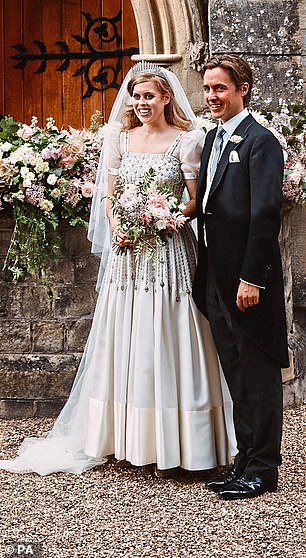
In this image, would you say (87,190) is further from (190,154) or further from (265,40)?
(265,40)

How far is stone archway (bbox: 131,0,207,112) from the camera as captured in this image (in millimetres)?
5426

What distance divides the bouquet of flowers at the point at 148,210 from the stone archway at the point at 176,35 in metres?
1.76

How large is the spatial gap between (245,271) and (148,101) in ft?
3.11

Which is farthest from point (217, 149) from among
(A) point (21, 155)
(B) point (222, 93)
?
(A) point (21, 155)

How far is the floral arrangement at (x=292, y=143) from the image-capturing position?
5.02 metres

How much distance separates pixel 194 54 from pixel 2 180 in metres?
1.47

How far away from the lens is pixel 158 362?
3875mm

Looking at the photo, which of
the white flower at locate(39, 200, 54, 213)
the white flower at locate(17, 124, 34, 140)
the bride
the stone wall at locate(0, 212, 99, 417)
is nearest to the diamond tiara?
the bride

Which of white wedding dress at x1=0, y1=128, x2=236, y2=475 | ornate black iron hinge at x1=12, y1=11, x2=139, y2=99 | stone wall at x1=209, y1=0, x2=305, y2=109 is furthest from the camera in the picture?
ornate black iron hinge at x1=12, y1=11, x2=139, y2=99

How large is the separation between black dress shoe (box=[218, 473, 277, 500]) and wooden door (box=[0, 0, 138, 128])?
3732 millimetres

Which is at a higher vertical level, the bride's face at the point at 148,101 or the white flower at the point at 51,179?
the bride's face at the point at 148,101

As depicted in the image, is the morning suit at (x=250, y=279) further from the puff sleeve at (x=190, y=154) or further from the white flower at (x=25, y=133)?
the white flower at (x=25, y=133)

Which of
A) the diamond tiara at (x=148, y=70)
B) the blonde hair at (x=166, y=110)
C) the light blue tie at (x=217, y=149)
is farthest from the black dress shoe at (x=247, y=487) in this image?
the diamond tiara at (x=148, y=70)

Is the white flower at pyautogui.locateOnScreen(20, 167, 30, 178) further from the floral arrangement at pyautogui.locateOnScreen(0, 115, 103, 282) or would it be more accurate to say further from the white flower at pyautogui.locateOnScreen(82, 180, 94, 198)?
the white flower at pyautogui.locateOnScreen(82, 180, 94, 198)
